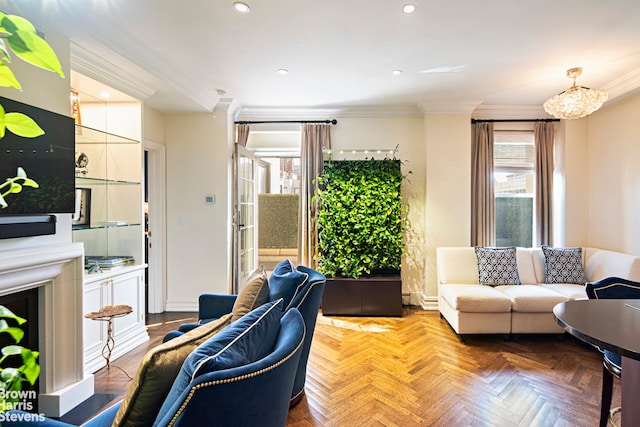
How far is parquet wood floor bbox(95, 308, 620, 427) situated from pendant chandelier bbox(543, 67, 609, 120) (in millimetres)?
2286

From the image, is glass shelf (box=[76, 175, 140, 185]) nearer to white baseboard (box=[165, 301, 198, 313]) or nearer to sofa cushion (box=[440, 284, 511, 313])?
white baseboard (box=[165, 301, 198, 313])

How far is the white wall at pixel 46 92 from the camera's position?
2.01 metres

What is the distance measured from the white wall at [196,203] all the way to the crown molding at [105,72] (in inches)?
36.8

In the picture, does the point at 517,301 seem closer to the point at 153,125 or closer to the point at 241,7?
the point at 241,7

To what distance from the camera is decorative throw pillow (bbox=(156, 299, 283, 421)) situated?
1.00 meters

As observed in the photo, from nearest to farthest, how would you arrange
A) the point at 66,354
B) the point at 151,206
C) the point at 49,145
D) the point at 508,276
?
the point at 49,145
the point at 66,354
the point at 508,276
the point at 151,206

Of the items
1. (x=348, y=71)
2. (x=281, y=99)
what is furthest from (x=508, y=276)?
(x=281, y=99)

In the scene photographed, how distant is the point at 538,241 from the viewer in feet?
14.9

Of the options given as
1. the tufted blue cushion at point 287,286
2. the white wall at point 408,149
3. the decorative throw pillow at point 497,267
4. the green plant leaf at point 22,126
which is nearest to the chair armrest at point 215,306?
the tufted blue cushion at point 287,286

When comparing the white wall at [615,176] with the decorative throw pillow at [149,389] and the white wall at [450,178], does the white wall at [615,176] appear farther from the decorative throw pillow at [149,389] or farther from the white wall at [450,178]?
the decorative throw pillow at [149,389]

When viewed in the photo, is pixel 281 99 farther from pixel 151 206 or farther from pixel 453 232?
pixel 453 232

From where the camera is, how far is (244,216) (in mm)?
4746

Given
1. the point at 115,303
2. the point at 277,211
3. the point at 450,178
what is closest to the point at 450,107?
the point at 450,178

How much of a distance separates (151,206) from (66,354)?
2.24m
